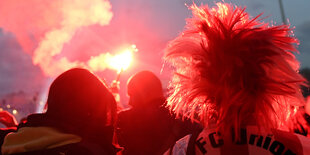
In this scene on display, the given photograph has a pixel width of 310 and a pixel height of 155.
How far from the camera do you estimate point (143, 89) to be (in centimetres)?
348

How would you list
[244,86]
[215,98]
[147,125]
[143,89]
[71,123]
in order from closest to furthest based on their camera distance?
[244,86], [215,98], [71,123], [147,125], [143,89]

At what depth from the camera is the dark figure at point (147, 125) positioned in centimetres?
325

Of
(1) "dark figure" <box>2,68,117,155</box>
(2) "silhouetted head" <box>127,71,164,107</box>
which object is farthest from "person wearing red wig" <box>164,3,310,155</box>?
(2) "silhouetted head" <box>127,71,164,107</box>

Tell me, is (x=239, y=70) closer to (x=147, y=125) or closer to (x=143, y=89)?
(x=147, y=125)

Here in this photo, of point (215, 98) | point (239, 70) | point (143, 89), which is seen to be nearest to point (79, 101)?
point (215, 98)

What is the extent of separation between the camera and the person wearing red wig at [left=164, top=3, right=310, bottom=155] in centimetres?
157

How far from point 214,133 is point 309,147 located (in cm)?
52

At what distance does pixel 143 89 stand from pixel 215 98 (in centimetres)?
186

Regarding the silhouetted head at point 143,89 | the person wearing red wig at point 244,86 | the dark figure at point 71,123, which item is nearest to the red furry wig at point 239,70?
the person wearing red wig at point 244,86

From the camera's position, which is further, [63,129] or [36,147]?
[63,129]

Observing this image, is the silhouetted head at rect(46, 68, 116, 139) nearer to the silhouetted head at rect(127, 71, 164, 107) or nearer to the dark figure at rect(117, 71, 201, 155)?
the dark figure at rect(117, 71, 201, 155)

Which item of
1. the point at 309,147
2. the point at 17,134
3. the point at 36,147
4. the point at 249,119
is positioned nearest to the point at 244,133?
the point at 249,119

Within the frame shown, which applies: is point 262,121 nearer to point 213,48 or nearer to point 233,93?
point 233,93

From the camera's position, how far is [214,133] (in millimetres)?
1650
